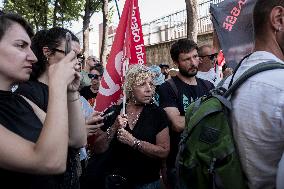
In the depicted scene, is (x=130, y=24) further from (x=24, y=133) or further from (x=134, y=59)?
(x=24, y=133)

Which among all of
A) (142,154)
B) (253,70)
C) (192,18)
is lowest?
(142,154)

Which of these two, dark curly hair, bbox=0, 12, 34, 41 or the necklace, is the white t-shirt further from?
the necklace

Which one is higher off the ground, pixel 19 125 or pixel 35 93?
pixel 35 93

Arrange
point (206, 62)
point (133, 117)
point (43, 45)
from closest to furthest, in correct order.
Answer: point (43, 45)
point (133, 117)
point (206, 62)

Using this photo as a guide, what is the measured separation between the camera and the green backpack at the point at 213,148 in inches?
66.7

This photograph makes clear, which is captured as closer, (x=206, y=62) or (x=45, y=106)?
(x=45, y=106)

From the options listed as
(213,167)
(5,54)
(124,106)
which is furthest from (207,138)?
(124,106)

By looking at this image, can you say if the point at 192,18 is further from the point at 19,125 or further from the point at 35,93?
the point at 19,125

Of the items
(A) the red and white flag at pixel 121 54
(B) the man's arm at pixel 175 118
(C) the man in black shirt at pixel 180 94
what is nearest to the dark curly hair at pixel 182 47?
(C) the man in black shirt at pixel 180 94

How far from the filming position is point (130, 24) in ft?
13.9

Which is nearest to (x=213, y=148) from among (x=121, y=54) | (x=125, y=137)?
(x=125, y=137)

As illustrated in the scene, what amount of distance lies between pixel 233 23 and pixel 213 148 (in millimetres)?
3442

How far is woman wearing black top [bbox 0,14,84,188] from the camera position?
157 cm

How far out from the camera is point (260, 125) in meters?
1.63
